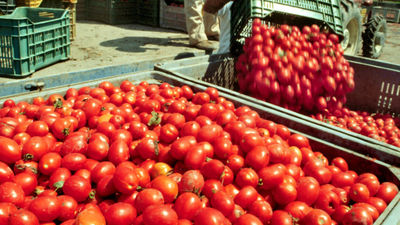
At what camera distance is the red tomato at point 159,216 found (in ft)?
5.51

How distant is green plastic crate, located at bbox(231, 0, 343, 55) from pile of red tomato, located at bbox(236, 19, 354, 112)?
36 centimetres

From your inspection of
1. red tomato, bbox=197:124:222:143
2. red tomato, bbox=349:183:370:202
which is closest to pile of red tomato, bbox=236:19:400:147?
red tomato, bbox=197:124:222:143

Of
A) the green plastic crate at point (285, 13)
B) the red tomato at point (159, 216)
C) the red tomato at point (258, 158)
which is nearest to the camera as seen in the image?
the red tomato at point (159, 216)

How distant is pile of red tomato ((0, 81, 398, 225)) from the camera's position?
1.85 metres

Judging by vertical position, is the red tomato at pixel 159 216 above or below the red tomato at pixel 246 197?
above

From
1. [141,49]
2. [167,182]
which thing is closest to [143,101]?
[167,182]

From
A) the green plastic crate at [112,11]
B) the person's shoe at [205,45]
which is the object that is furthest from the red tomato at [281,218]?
the green plastic crate at [112,11]

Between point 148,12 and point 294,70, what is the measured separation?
9.32 m

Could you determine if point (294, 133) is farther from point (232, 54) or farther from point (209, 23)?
point (209, 23)

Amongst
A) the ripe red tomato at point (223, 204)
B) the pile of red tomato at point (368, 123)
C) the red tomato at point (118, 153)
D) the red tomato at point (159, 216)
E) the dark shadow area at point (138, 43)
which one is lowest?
the pile of red tomato at point (368, 123)

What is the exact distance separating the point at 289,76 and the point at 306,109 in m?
0.50

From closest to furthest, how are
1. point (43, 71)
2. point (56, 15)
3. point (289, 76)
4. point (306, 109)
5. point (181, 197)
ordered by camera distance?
point (181, 197)
point (289, 76)
point (306, 109)
point (43, 71)
point (56, 15)

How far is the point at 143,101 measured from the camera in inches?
124

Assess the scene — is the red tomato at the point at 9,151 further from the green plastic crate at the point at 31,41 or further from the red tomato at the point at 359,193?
the green plastic crate at the point at 31,41
